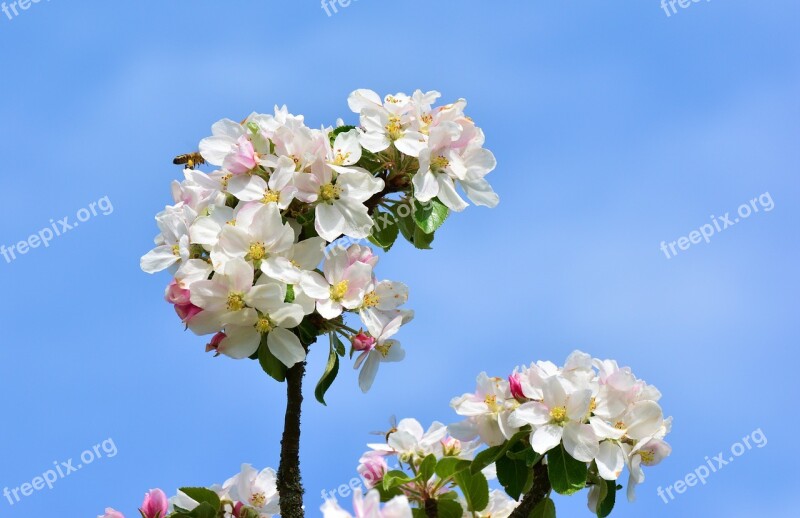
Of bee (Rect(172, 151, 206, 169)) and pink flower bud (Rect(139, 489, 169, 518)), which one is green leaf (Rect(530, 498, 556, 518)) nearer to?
pink flower bud (Rect(139, 489, 169, 518))

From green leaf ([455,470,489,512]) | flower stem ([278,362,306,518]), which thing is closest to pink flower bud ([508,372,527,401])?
green leaf ([455,470,489,512])

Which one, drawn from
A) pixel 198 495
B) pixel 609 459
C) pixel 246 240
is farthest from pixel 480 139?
pixel 198 495

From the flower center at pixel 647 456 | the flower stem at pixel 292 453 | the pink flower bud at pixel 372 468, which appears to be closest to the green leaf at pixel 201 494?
the flower stem at pixel 292 453

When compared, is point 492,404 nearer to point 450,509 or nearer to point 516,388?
point 516,388

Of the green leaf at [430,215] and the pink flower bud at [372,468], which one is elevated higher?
the green leaf at [430,215]

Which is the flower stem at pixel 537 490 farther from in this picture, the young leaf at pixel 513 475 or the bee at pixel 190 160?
the bee at pixel 190 160

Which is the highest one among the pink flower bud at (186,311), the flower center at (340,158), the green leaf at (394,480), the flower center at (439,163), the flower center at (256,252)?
the flower center at (340,158)

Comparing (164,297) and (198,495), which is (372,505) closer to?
(164,297)

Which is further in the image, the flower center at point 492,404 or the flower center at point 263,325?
the flower center at point 492,404
